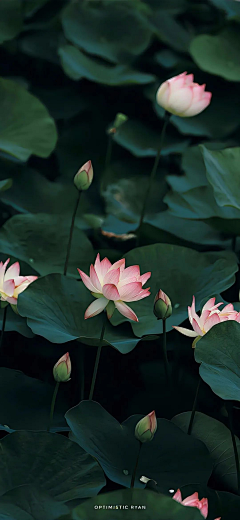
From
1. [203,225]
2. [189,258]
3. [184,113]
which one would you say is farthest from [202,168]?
[189,258]

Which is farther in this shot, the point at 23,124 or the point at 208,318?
the point at 23,124

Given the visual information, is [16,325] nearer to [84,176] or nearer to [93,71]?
[84,176]

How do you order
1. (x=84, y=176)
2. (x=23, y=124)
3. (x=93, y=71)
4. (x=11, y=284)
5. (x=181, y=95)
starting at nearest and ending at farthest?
(x=11, y=284), (x=84, y=176), (x=181, y=95), (x=23, y=124), (x=93, y=71)

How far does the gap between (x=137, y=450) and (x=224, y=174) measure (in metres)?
0.74

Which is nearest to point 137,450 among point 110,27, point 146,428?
point 146,428

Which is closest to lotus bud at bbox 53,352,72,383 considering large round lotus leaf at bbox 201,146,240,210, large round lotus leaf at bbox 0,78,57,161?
large round lotus leaf at bbox 201,146,240,210

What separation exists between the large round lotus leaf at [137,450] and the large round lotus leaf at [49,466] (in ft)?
0.14

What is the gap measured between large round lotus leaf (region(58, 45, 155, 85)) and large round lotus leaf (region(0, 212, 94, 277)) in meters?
0.72

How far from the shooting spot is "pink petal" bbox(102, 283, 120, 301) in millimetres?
817

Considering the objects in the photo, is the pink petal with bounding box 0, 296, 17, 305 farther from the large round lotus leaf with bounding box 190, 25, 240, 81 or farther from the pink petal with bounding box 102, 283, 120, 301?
the large round lotus leaf with bounding box 190, 25, 240, 81

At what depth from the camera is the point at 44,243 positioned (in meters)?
1.31

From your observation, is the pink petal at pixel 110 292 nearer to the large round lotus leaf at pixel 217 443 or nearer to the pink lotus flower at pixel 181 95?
the large round lotus leaf at pixel 217 443

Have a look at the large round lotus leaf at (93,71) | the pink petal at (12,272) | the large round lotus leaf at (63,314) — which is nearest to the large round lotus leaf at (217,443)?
the large round lotus leaf at (63,314)

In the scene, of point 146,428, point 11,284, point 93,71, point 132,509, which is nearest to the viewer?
point 132,509
